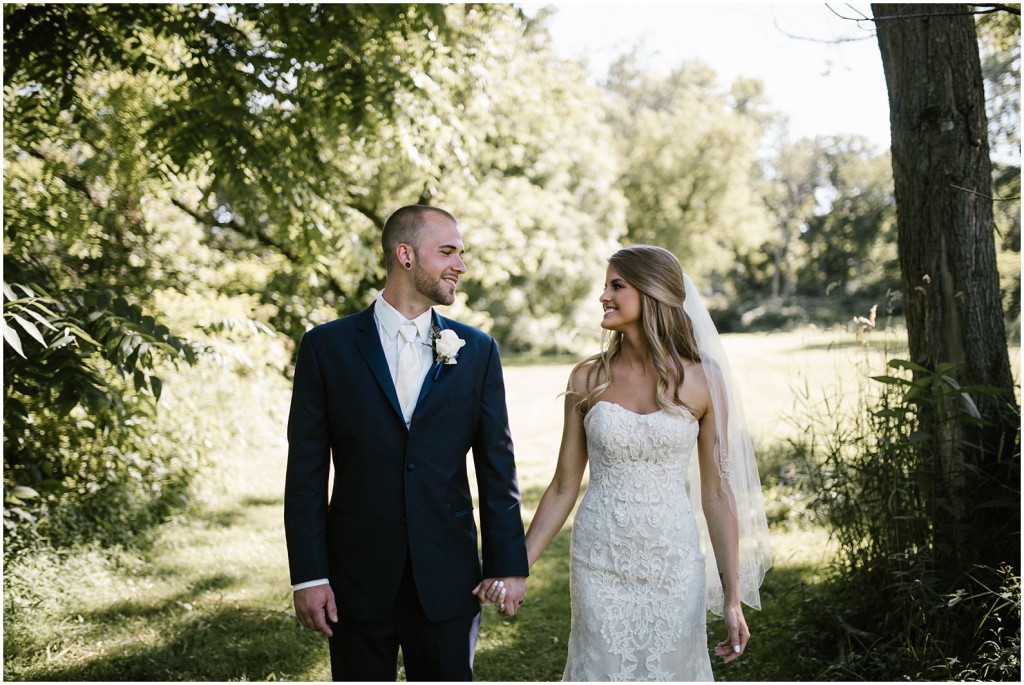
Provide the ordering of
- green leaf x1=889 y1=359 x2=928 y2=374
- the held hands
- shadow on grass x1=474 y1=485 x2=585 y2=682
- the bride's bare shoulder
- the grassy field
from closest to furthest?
the held hands, the bride's bare shoulder, green leaf x1=889 y1=359 x2=928 y2=374, the grassy field, shadow on grass x1=474 y1=485 x2=585 y2=682

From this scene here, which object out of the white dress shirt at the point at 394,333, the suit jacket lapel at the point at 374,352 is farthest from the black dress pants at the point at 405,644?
the white dress shirt at the point at 394,333

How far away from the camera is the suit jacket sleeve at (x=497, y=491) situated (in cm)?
282

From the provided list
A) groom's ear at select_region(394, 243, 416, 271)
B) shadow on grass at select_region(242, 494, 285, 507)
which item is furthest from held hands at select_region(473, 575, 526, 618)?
shadow on grass at select_region(242, 494, 285, 507)

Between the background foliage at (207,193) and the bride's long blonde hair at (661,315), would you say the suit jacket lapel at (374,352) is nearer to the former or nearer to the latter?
the bride's long blonde hair at (661,315)

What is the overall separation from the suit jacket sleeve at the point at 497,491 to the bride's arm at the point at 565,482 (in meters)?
0.36

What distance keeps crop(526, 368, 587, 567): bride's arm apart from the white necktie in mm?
702

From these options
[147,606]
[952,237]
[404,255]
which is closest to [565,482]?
[404,255]

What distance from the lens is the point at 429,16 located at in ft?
19.8

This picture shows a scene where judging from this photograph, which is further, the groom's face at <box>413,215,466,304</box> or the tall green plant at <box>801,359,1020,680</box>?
the tall green plant at <box>801,359,1020,680</box>

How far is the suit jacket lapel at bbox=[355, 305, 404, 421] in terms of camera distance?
9.02ft

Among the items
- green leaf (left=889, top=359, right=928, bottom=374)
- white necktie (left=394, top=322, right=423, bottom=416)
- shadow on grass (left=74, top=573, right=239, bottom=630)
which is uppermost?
white necktie (left=394, top=322, right=423, bottom=416)

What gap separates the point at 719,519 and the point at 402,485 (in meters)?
1.32

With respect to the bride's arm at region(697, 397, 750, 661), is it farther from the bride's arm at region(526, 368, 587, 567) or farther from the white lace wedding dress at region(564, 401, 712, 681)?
the bride's arm at region(526, 368, 587, 567)

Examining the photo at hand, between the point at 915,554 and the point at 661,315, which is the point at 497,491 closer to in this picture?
the point at 661,315
